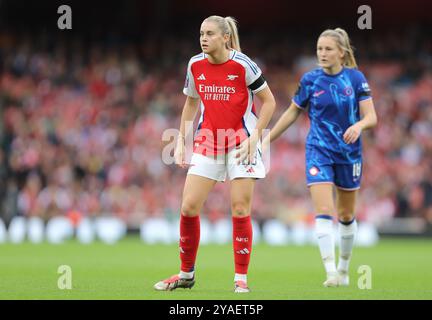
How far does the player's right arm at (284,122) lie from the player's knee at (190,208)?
1.41 meters

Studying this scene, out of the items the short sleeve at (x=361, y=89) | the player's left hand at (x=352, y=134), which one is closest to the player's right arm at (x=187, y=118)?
the player's left hand at (x=352, y=134)

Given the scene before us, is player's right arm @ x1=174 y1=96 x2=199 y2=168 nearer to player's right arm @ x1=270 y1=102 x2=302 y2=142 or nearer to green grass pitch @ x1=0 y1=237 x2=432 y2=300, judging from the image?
player's right arm @ x1=270 y1=102 x2=302 y2=142

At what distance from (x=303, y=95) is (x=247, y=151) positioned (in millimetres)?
1626

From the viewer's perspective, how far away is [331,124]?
9336 mm

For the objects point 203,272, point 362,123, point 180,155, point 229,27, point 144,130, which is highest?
point 144,130

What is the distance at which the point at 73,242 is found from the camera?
19766 mm

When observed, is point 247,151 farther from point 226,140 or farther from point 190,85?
point 190,85

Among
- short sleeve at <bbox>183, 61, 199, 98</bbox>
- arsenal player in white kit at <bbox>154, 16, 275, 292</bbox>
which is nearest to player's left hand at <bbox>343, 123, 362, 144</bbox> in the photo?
arsenal player in white kit at <bbox>154, 16, 275, 292</bbox>

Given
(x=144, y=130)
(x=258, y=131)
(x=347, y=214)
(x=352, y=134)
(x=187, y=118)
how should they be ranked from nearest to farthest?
(x=258, y=131)
(x=187, y=118)
(x=352, y=134)
(x=347, y=214)
(x=144, y=130)

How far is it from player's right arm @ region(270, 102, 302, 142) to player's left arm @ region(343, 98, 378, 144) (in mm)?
628

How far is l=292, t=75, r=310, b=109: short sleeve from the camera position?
374 inches

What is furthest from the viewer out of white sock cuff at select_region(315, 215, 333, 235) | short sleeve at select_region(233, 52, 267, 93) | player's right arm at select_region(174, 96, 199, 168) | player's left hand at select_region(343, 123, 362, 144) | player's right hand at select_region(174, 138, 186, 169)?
white sock cuff at select_region(315, 215, 333, 235)

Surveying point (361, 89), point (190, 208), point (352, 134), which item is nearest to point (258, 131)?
point (190, 208)

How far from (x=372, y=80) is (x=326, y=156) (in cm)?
1678
